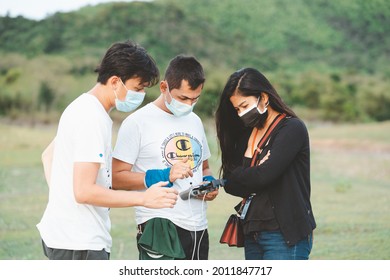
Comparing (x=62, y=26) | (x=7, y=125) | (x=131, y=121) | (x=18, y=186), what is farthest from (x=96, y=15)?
(x=131, y=121)

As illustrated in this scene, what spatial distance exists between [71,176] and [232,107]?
39.8 inches

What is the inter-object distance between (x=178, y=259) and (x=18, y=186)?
11431 mm

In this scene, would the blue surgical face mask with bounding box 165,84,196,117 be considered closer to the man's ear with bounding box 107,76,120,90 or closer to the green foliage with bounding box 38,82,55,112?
the man's ear with bounding box 107,76,120,90

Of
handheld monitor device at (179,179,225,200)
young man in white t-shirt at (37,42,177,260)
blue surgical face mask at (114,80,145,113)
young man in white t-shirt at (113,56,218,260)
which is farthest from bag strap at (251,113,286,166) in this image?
blue surgical face mask at (114,80,145,113)

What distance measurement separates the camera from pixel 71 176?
3.57 metres

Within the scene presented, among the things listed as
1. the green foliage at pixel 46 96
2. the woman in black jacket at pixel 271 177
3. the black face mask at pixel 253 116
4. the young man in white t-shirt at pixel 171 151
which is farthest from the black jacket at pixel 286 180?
the green foliage at pixel 46 96

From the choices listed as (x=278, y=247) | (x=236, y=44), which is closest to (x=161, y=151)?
(x=278, y=247)

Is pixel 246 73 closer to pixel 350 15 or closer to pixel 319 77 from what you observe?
pixel 319 77

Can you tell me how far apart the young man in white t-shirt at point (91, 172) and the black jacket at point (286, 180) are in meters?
0.43

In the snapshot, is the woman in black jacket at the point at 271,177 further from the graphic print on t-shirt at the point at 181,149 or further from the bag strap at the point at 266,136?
the graphic print on t-shirt at the point at 181,149

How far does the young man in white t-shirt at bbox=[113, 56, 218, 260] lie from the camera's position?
13.4 feet

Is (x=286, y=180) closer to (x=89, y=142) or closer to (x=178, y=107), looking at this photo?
(x=178, y=107)

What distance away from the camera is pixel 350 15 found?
3350 cm

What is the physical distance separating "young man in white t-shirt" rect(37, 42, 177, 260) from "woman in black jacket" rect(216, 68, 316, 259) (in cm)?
46
